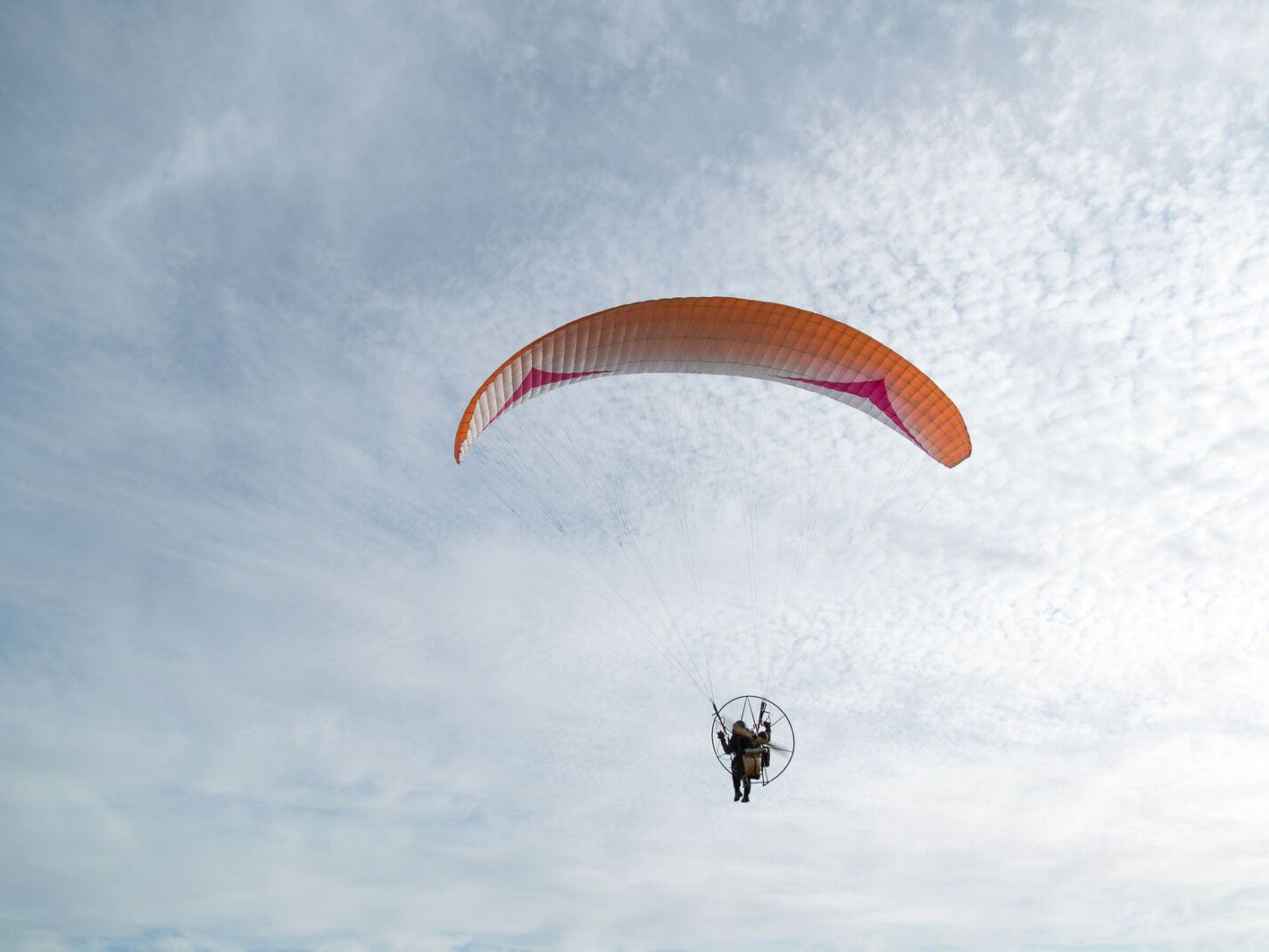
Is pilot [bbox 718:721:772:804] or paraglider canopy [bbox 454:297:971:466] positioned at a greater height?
paraglider canopy [bbox 454:297:971:466]

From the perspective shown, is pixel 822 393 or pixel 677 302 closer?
pixel 677 302

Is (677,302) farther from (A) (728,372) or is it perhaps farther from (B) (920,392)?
(B) (920,392)

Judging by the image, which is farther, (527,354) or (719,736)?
(719,736)

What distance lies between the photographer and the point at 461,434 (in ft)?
61.3

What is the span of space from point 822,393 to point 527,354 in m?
6.76

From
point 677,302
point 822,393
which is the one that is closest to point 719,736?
point 822,393

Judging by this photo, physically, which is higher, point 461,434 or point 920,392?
point 920,392

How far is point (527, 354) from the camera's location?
19078mm

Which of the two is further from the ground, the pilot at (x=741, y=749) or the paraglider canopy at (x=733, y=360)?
the paraglider canopy at (x=733, y=360)

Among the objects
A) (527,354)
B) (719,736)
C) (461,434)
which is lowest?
(719,736)

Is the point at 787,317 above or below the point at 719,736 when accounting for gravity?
above

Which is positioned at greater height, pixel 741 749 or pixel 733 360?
pixel 733 360

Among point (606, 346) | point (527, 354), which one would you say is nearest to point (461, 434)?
point (527, 354)

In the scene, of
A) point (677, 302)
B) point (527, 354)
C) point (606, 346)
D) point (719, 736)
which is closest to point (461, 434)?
point (527, 354)
